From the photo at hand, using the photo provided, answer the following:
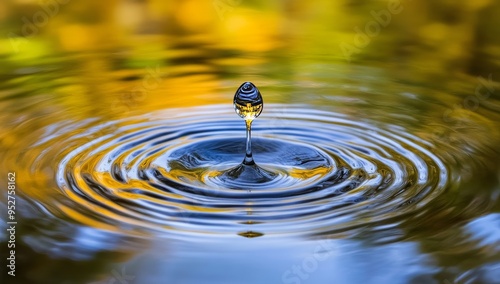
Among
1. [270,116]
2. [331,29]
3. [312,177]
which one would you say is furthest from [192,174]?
[331,29]

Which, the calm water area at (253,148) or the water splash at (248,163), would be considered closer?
the calm water area at (253,148)

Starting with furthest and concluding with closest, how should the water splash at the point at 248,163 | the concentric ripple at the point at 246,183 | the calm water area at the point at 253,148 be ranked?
1. the water splash at the point at 248,163
2. the concentric ripple at the point at 246,183
3. the calm water area at the point at 253,148

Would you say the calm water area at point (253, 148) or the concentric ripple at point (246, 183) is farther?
the concentric ripple at point (246, 183)

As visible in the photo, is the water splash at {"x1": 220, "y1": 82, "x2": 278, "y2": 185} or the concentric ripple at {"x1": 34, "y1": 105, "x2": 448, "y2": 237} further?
the water splash at {"x1": 220, "y1": 82, "x2": 278, "y2": 185}

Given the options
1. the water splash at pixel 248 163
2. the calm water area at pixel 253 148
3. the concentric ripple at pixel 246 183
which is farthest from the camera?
the water splash at pixel 248 163

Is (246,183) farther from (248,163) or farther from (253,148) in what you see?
(253,148)

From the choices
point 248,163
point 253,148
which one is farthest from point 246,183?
point 253,148

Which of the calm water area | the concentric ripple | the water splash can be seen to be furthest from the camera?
the water splash

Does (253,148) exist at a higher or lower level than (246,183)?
higher
